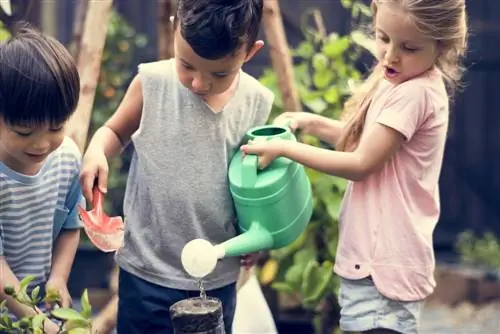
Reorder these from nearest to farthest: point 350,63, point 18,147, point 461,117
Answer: point 18,147
point 350,63
point 461,117

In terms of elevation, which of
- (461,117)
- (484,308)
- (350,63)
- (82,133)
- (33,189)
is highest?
(33,189)

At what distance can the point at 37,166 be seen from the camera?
7.95 ft

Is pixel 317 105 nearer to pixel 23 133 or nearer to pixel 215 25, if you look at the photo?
pixel 215 25

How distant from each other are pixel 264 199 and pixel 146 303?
1.34 feet

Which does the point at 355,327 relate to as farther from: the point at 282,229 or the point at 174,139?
the point at 174,139

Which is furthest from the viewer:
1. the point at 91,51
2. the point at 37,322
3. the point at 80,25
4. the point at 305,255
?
the point at 305,255

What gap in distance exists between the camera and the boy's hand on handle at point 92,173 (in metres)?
2.40

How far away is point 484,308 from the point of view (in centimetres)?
523

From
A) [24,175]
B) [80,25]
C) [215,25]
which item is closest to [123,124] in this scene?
[24,175]

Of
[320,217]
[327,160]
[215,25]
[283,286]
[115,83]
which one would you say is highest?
[215,25]

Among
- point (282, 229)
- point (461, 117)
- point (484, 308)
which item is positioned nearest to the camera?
point (282, 229)

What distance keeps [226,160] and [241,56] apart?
0.89ft

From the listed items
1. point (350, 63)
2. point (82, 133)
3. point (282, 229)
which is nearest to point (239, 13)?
point (282, 229)

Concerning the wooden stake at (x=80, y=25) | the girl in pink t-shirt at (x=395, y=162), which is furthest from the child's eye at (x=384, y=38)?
the wooden stake at (x=80, y=25)
